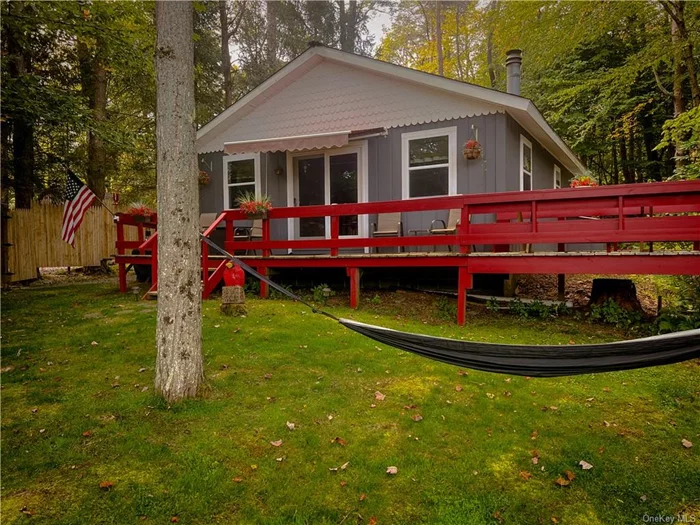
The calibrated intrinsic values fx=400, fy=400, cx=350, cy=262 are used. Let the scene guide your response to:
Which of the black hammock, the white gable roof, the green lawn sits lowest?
the green lawn

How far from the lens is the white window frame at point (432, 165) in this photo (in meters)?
7.29

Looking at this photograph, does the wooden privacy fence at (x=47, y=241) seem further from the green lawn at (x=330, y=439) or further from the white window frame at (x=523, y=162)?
the white window frame at (x=523, y=162)

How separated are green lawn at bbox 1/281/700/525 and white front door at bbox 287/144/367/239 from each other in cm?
429

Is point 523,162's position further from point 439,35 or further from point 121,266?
point 439,35

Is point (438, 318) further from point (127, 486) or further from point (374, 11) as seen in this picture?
point (374, 11)

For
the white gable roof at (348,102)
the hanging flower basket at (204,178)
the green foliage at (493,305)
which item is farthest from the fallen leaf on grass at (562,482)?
the hanging flower basket at (204,178)

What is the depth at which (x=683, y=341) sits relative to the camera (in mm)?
1934

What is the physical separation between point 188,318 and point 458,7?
2019 cm

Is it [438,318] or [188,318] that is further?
[438,318]

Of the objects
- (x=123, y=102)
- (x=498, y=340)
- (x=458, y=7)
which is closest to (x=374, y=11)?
(x=458, y=7)

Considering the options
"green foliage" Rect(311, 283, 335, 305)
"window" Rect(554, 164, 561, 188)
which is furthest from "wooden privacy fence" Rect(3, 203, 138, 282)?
"window" Rect(554, 164, 561, 188)

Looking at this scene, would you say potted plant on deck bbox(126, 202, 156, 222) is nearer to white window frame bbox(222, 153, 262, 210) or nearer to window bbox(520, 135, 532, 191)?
white window frame bbox(222, 153, 262, 210)

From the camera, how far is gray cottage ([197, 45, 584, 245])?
7129 mm

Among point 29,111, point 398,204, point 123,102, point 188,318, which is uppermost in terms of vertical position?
point 123,102
